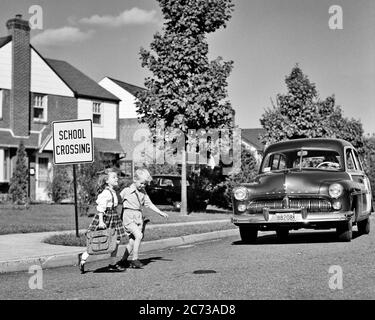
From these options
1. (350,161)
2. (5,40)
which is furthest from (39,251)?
(5,40)

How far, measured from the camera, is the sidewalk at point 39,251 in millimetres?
9523

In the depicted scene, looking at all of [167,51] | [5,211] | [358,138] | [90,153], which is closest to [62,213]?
[5,211]

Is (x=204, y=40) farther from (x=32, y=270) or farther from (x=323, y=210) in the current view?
(x=32, y=270)

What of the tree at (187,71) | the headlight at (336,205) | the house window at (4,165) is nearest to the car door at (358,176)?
the headlight at (336,205)

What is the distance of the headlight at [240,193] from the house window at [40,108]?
20938 millimetres

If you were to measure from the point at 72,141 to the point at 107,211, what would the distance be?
12.9 ft

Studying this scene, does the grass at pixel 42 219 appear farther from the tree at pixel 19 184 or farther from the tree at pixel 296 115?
the tree at pixel 296 115

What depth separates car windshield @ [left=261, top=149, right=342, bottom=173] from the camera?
1260 cm

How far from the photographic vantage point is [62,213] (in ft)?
69.5

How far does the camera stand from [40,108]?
3122cm

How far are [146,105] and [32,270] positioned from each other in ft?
48.0

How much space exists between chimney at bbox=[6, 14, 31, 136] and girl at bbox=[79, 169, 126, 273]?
21.5 metres

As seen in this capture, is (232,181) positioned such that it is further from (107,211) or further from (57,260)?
(107,211)

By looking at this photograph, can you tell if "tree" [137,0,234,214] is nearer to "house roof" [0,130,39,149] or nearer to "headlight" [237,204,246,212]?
"house roof" [0,130,39,149]
